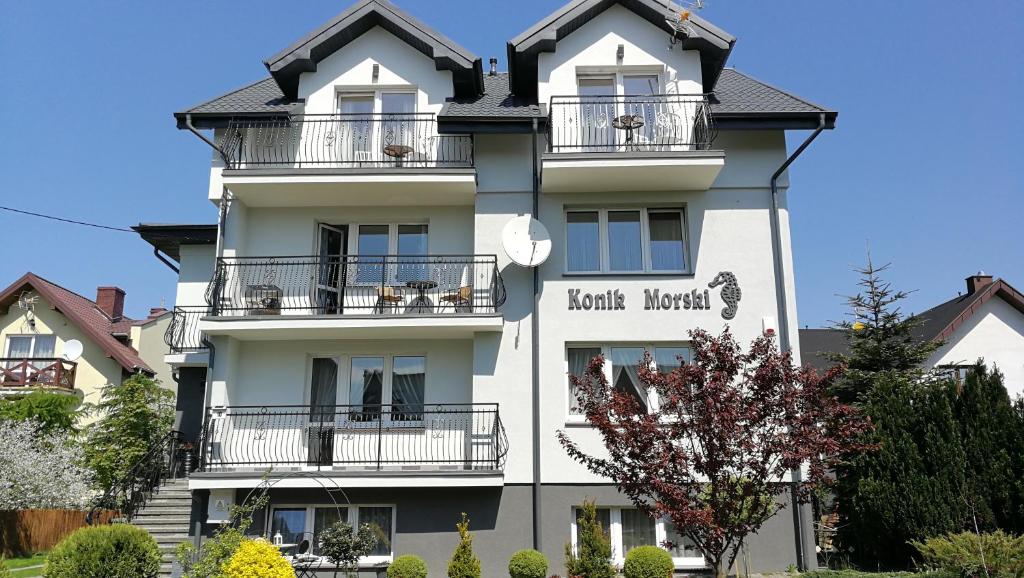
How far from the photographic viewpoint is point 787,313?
585 inches

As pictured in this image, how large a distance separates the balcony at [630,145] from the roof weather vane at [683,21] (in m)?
1.32

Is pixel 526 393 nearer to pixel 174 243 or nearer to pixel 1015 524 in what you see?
pixel 1015 524

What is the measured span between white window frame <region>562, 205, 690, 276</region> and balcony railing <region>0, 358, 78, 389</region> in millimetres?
21478

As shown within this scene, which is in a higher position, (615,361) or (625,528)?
(615,361)

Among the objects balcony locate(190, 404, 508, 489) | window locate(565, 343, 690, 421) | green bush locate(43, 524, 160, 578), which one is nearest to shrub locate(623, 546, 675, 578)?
balcony locate(190, 404, 508, 489)

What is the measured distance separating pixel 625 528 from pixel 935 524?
4954 mm

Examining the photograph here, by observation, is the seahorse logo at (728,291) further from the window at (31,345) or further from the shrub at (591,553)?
the window at (31,345)

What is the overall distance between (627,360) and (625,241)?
241 cm

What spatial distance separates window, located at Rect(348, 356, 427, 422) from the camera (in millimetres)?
15250

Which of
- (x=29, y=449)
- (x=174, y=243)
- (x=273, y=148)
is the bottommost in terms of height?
(x=29, y=449)

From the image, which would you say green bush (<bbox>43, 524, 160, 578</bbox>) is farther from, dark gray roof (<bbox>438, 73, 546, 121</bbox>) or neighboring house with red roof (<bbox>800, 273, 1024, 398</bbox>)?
neighboring house with red roof (<bbox>800, 273, 1024, 398</bbox>)

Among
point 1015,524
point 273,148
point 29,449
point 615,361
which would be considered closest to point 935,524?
point 1015,524

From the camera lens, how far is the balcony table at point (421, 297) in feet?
49.4

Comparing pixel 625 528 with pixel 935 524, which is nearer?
pixel 935 524
